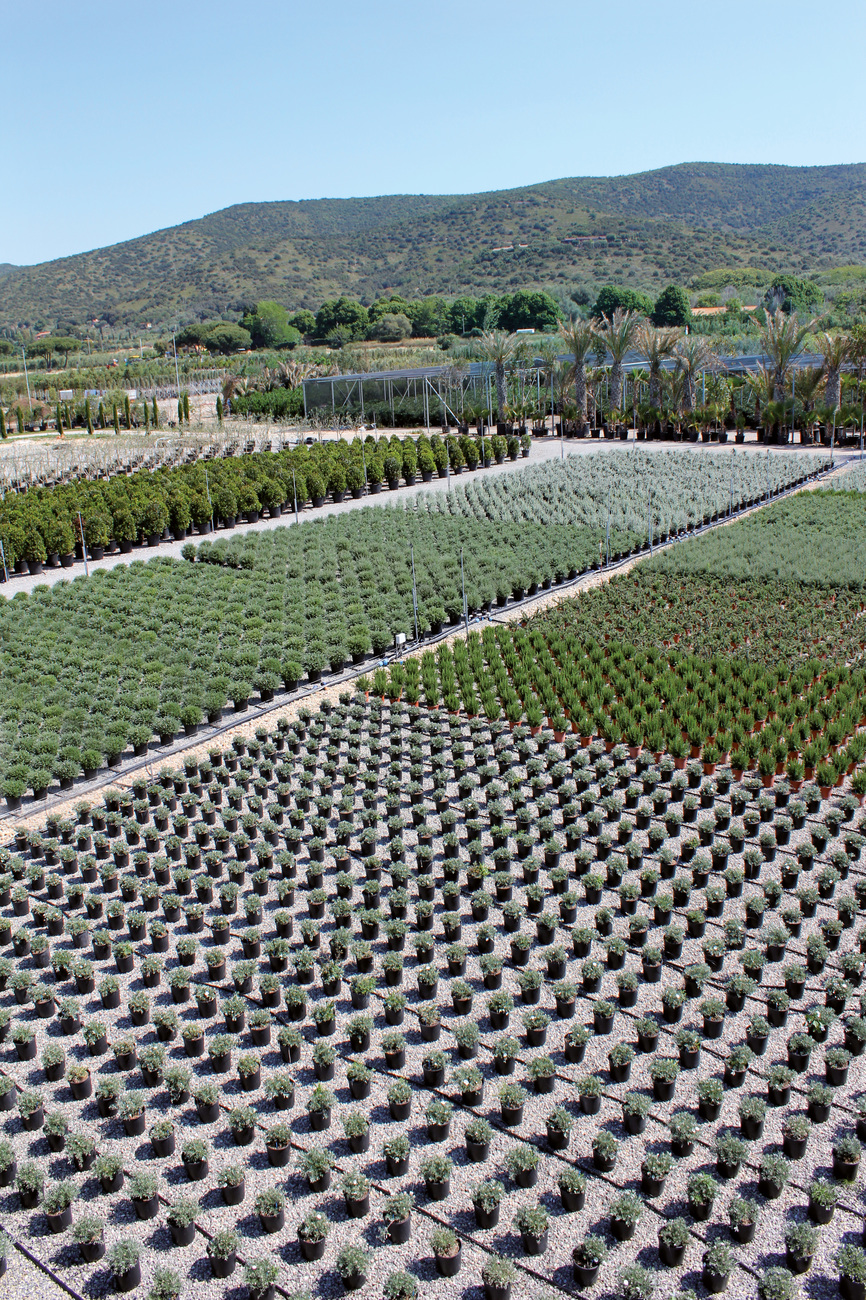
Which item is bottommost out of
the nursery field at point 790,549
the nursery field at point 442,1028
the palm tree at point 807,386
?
the nursery field at point 442,1028

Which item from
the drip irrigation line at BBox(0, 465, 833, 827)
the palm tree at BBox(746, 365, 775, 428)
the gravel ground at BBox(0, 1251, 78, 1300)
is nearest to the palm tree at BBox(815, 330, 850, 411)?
the palm tree at BBox(746, 365, 775, 428)

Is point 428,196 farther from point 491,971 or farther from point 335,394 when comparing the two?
point 491,971

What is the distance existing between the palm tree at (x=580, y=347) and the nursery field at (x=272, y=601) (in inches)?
522

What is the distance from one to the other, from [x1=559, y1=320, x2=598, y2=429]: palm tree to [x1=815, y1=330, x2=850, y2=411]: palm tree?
302 inches

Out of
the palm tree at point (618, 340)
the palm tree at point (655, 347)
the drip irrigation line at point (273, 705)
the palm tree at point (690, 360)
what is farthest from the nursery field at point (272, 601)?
the palm tree at point (618, 340)

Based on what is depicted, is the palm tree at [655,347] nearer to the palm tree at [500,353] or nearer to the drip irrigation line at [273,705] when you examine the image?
the palm tree at [500,353]

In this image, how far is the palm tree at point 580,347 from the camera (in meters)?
34.5

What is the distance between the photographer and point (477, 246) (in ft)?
380

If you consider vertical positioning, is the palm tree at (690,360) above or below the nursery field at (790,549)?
above

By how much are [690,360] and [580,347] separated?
4.04 metres

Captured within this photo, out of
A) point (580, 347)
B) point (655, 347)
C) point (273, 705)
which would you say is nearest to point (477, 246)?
point (580, 347)

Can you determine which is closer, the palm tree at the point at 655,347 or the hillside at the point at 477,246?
the palm tree at the point at 655,347

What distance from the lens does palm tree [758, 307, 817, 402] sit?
30750mm

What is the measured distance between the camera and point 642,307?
70.4m
